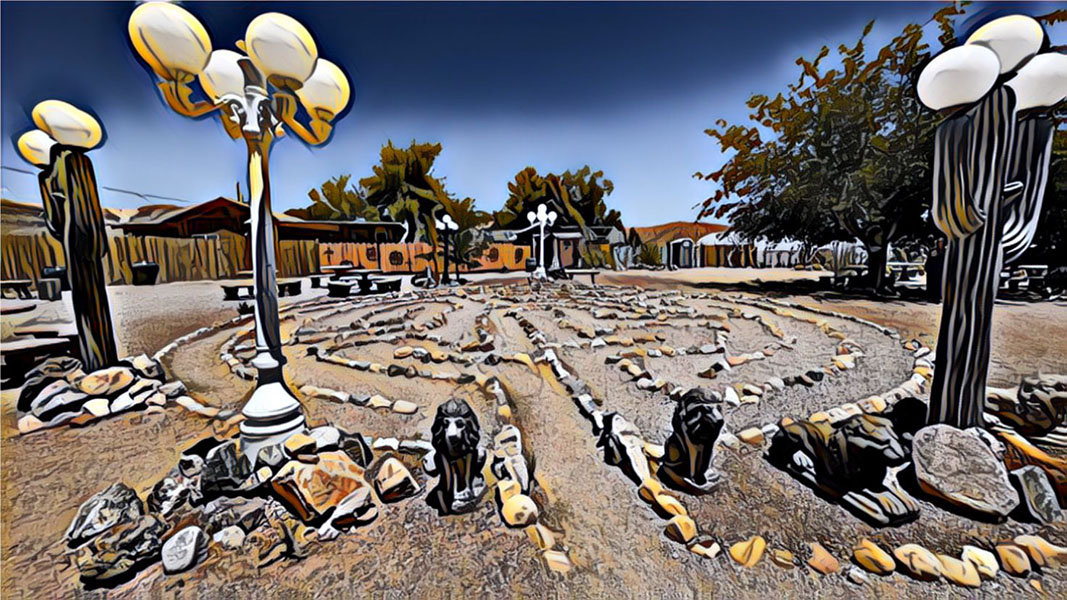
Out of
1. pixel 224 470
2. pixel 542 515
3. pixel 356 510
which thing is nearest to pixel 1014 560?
pixel 542 515

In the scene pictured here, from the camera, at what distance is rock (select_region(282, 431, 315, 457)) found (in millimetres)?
2713

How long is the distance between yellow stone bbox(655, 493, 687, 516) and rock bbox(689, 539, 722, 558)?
194 mm

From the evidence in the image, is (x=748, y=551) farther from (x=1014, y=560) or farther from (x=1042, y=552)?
(x=1042, y=552)

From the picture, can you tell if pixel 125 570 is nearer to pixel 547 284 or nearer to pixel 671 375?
pixel 671 375

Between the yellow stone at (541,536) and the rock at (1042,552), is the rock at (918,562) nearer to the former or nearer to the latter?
the rock at (1042,552)

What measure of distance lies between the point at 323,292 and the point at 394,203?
22.1m

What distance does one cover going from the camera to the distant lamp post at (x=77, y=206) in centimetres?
385

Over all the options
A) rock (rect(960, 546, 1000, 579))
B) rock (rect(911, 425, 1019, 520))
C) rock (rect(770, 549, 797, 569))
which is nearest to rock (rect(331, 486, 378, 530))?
rock (rect(770, 549, 797, 569))

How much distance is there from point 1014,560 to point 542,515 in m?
2.11

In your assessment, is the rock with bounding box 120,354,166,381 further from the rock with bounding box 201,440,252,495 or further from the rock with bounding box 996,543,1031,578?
the rock with bounding box 996,543,1031,578

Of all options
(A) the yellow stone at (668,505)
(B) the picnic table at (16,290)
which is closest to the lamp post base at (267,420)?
(A) the yellow stone at (668,505)

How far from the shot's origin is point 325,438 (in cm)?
285

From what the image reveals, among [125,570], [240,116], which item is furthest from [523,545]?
[240,116]

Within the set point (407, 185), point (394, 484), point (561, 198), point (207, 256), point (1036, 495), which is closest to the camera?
point (1036, 495)
